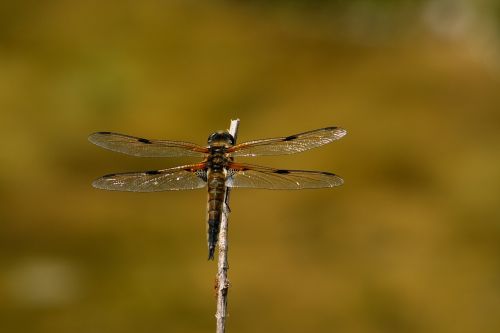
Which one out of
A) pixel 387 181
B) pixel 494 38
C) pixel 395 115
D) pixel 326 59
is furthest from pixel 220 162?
pixel 494 38

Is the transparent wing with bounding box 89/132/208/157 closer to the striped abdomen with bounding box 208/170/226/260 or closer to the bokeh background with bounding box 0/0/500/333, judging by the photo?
the striped abdomen with bounding box 208/170/226/260

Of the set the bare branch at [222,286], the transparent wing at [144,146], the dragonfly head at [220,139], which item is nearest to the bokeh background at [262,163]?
the transparent wing at [144,146]

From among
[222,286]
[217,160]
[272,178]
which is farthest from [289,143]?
[222,286]

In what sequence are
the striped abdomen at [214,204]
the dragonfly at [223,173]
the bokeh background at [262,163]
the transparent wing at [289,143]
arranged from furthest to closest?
1. the bokeh background at [262,163]
2. the transparent wing at [289,143]
3. the dragonfly at [223,173]
4. the striped abdomen at [214,204]

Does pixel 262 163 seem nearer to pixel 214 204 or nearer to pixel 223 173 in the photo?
pixel 223 173

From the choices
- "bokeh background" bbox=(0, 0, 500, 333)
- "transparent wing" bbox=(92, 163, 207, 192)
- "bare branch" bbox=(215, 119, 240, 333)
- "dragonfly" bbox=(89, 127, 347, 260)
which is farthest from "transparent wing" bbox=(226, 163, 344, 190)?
"bokeh background" bbox=(0, 0, 500, 333)

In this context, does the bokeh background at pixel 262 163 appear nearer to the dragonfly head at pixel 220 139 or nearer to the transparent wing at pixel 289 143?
the transparent wing at pixel 289 143

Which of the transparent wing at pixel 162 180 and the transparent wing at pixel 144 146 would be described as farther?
the transparent wing at pixel 144 146

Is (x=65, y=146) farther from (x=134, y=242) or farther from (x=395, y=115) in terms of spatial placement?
(x=395, y=115)
